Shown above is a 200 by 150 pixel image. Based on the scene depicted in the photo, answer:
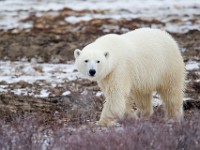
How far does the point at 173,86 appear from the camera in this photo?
7.91m

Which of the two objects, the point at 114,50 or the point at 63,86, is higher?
the point at 114,50

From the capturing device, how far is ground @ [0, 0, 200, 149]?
5.32 m

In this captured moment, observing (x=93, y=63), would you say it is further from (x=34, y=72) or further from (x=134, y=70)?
(x=34, y=72)

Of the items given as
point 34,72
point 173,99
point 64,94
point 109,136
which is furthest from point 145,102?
point 34,72

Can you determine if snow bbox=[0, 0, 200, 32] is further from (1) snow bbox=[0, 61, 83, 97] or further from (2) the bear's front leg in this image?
(2) the bear's front leg

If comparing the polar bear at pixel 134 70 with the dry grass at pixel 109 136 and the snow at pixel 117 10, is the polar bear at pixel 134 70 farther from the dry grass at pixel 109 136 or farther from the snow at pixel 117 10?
the snow at pixel 117 10

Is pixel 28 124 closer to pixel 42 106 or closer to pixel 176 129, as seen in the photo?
pixel 176 129

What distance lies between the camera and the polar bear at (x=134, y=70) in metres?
7.22

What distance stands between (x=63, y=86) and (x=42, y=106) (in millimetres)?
1241

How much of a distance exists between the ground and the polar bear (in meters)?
0.24

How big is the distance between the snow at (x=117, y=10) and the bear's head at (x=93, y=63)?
271 inches

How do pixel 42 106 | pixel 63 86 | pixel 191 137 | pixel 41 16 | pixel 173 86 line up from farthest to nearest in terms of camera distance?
pixel 41 16
pixel 63 86
pixel 42 106
pixel 173 86
pixel 191 137

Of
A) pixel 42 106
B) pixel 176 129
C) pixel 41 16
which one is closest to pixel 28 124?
pixel 176 129

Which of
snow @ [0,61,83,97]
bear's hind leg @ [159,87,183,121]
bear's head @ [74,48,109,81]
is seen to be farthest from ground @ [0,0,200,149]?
bear's head @ [74,48,109,81]
